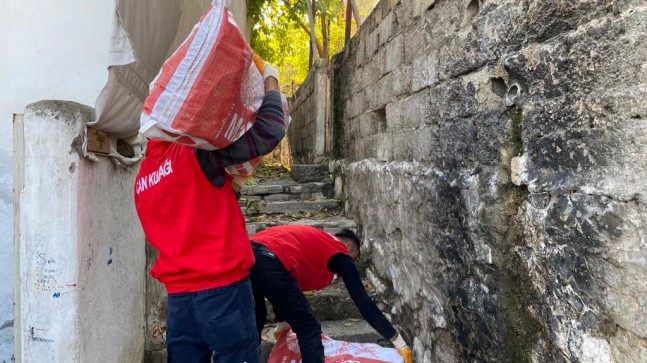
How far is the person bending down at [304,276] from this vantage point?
2578 millimetres

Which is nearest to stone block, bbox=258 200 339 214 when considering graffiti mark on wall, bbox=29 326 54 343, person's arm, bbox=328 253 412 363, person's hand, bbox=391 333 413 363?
person's arm, bbox=328 253 412 363

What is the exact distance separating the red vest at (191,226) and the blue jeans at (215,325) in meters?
0.04

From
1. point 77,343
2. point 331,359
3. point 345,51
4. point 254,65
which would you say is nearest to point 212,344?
point 77,343

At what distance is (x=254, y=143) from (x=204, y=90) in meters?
0.28

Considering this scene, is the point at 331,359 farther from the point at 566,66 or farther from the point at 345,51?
the point at 345,51

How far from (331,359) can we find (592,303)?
5.96ft

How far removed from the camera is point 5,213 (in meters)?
2.67

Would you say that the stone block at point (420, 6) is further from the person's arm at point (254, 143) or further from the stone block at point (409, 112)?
the person's arm at point (254, 143)

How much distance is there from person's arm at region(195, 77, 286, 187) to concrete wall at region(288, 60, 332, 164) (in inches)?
165

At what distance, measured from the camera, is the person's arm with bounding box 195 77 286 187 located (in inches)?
67.2

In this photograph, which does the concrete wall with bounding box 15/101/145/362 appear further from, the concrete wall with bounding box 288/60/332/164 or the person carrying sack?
the concrete wall with bounding box 288/60/332/164

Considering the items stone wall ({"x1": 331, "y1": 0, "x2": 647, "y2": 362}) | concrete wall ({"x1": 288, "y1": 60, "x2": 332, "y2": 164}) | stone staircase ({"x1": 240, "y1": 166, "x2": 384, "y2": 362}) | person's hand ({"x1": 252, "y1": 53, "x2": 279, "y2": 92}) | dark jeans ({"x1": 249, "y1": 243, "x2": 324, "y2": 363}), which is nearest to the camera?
stone wall ({"x1": 331, "y1": 0, "x2": 647, "y2": 362})

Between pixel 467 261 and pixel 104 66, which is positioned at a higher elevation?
pixel 104 66

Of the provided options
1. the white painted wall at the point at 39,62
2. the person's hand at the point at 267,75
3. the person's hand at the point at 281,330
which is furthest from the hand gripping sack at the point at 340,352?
the person's hand at the point at 267,75
